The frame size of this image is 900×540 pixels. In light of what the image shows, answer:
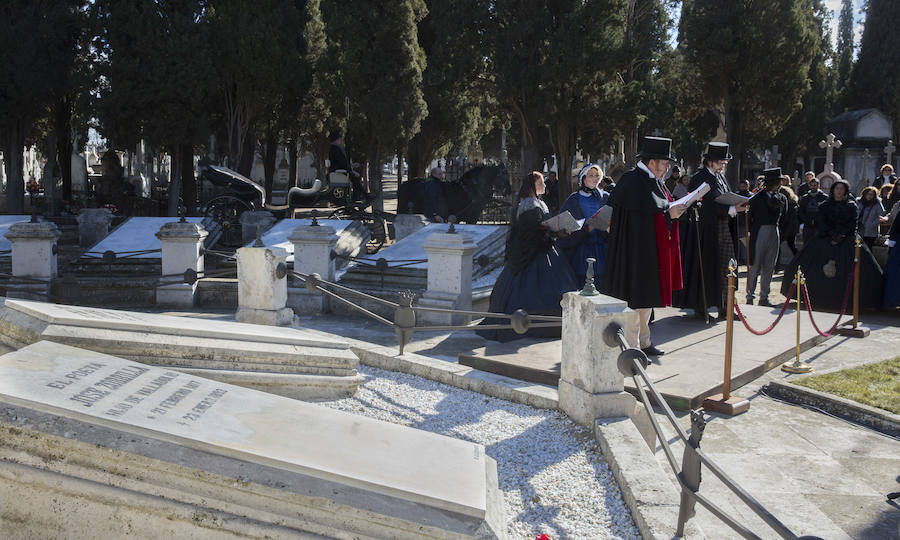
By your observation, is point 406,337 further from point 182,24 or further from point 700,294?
point 182,24

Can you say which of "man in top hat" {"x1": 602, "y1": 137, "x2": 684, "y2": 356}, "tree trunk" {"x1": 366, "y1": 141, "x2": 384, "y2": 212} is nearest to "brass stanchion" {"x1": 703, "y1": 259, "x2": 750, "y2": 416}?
"man in top hat" {"x1": 602, "y1": 137, "x2": 684, "y2": 356}

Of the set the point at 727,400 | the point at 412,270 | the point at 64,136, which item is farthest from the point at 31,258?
the point at 64,136

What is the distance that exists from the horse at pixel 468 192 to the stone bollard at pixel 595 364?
13253mm

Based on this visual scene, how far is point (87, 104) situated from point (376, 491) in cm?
2128

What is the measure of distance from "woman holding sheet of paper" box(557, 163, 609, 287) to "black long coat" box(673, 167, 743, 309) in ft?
3.09

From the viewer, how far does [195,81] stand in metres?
21.6

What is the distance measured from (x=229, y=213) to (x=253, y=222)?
207cm

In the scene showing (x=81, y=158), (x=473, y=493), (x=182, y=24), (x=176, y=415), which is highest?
(x=182, y=24)

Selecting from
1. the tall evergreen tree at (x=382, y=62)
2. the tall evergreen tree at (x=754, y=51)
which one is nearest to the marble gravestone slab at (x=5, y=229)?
the tall evergreen tree at (x=382, y=62)

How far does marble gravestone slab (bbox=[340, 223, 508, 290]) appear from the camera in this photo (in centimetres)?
1145

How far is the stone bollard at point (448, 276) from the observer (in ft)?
33.2

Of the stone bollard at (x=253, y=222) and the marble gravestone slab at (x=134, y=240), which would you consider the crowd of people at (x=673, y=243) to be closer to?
the marble gravestone slab at (x=134, y=240)

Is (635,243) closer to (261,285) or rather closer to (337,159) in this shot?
(261,285)

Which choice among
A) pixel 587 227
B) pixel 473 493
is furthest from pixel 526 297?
pixel 473 493
